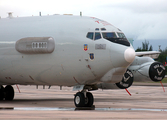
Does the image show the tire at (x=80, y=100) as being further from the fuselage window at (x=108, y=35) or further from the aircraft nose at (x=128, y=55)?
the fuselage window at (x=108, y=35)

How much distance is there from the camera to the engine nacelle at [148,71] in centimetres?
3109

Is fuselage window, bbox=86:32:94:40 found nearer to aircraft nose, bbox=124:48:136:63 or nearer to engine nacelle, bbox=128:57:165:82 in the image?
aircraft nose, bbox=124:48:136:63

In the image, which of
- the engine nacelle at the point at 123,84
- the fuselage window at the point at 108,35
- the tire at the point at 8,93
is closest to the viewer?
the fuselage window at the point at 108,35

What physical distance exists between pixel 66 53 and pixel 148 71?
10.7 m

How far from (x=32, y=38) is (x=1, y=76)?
399cm

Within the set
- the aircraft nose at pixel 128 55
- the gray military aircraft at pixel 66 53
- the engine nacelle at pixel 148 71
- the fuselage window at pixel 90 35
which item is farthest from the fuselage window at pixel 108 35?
the engine nacelle at pixel 148 71

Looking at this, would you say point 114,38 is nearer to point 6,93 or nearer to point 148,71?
point 148,71

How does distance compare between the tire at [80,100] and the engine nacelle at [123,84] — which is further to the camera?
the engine nacelle at [123,84]

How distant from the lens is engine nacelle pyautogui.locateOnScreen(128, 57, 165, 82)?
102ft

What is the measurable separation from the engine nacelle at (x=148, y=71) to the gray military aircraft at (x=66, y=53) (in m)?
8.00

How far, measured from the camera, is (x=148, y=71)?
102 ft

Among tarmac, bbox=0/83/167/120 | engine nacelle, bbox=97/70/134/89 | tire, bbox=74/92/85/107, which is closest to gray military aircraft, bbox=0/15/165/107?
tire, bbox=74/92/85/107

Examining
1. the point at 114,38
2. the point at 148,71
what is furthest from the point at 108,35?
the point at 148,71

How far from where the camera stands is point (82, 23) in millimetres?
23312
